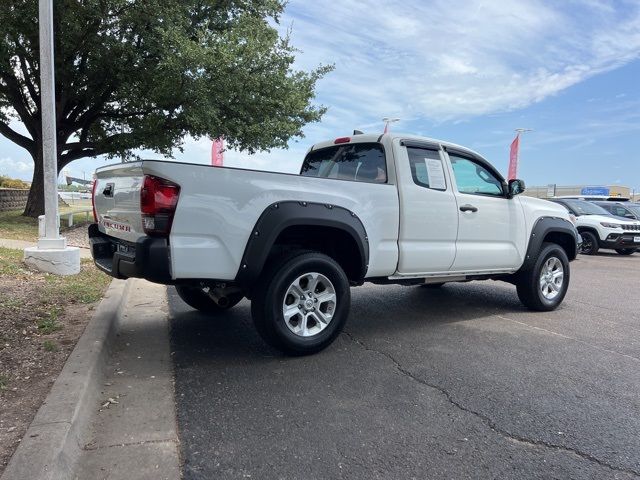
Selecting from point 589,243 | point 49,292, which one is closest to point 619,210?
point 589,243

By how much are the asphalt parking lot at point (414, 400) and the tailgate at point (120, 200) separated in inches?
46.7

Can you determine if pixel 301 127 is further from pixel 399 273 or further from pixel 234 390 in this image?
pixel 234 390

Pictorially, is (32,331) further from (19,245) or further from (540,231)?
(19,245)

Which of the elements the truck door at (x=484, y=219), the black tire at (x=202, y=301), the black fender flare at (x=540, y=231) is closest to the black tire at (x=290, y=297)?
the black tire at (x=202, y=301)

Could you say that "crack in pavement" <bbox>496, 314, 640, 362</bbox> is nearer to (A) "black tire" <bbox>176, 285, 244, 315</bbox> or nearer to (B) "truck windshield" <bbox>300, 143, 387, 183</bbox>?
(B) "truck windshield" <bbox>300, 143, 387, 183</bbox>

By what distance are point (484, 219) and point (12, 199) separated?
69.0ft

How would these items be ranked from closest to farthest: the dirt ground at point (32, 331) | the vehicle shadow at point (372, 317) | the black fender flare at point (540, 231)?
1. the dirt ground at point (32, 331)
2. the vehicle shadow at point (372, 317)
3. the black fender flare at point (540, 231)

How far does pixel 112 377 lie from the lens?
382 centimetres

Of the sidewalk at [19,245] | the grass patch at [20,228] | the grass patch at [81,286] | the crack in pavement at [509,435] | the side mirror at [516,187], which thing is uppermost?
the side mirror at [516,187]

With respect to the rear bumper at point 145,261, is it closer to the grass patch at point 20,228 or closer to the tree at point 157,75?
the grass patch at point 20,228

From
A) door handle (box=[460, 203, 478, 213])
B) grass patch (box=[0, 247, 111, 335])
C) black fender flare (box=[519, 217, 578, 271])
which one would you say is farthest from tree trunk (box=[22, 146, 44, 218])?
black fender flare (box=[519, 217, 578, 271])

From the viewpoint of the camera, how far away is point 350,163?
544cm

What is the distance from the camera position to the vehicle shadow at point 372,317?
4621 mm

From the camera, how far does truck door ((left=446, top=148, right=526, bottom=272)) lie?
5.55m
